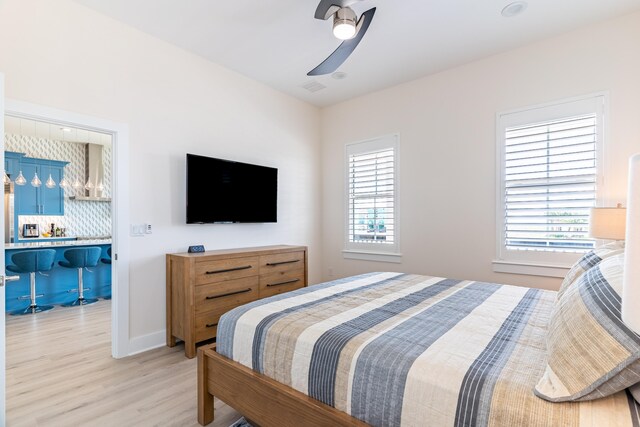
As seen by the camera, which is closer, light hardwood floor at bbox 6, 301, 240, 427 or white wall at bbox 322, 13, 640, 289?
light hardwood floor at bbox 6, 301, 240, 427

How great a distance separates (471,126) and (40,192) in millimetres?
7210

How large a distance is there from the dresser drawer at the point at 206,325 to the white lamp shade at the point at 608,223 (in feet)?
10.8

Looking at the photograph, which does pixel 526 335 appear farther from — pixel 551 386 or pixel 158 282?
pixel 158 282

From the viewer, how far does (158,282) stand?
3160 mm

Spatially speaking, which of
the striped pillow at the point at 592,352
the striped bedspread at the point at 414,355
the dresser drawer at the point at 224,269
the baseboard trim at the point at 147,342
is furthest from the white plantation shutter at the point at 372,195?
the striped pillow at the point at 592,352

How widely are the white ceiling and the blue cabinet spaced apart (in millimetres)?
4565

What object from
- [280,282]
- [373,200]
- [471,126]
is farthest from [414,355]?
[373,200]

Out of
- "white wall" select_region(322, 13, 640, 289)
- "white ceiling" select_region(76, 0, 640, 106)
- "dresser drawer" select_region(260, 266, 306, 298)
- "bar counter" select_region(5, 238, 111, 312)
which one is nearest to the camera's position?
"white ceiling" select_region(76, 0, 640, 106)

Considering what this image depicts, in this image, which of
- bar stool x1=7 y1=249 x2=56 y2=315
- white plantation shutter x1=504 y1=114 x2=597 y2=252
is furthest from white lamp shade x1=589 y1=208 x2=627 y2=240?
bar stool x1=7 y1=249 x2=56 y2=315

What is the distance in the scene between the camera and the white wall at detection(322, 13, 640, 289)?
283cm

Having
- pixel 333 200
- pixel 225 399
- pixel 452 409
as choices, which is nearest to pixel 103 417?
pixel 225 399

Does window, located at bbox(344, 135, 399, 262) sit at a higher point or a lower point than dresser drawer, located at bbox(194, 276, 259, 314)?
higher

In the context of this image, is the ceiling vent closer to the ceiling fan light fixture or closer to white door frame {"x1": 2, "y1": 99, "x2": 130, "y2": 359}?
the ceiling fan light fixture

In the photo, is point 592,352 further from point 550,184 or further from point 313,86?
point 313,86
